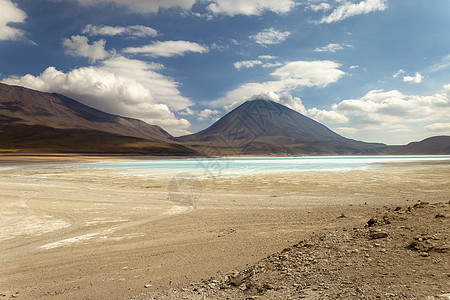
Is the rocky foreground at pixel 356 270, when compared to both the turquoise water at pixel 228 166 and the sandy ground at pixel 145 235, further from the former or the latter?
the turquoise water at pixel 228 166

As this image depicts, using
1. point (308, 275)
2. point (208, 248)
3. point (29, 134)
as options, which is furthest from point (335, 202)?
point (29, 134)

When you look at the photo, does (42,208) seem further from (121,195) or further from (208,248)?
(208,248)

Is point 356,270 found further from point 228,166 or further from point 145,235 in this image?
point 228,166

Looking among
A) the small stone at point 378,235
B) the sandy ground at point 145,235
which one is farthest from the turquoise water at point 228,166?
the small stone at point 378,235

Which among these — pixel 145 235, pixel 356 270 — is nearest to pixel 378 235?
pixel 356 270

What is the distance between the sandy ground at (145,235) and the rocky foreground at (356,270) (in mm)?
853

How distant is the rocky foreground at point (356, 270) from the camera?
11.5ft

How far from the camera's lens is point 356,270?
4.09 metres

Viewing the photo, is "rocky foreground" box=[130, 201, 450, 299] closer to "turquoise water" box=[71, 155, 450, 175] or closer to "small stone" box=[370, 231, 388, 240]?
"small stone" box=[370, 231, 388, 240]

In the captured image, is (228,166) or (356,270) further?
(228,166)

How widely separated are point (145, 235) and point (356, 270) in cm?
586

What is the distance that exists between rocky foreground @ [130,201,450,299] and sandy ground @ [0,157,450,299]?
2.80 feet

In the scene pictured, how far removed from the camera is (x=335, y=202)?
1215 centimetres

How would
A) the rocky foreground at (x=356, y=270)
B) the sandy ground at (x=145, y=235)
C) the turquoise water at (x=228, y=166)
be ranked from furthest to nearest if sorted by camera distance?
1. the turquoise water at (x=228, y=166)
2. the sandy ground at (x=145, y=235)
3. the rocky foreground at (x=356, y=270)
